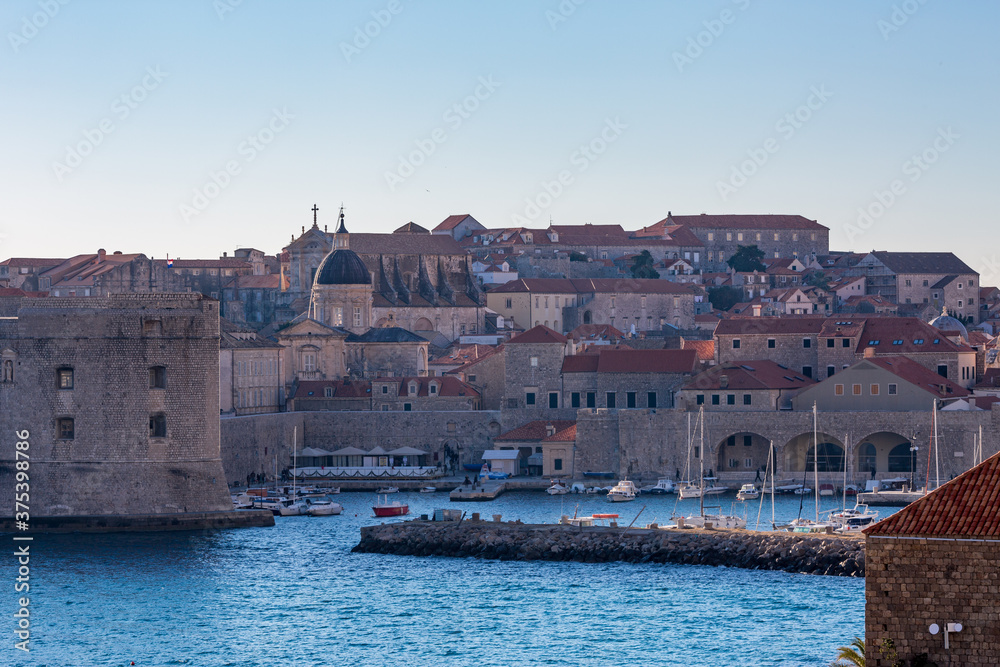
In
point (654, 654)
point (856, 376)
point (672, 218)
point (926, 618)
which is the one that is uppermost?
point (672, 218)

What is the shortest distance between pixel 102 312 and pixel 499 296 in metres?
52.4

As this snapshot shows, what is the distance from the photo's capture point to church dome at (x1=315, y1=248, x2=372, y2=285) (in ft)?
227

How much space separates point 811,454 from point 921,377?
175 inches

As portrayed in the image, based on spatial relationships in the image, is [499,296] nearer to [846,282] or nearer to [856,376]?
[846,282]

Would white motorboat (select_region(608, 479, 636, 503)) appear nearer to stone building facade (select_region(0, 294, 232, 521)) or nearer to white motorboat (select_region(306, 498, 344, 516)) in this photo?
white motorboat (select_region(306, 498, 344, 516))

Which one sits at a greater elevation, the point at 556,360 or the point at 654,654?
the point at 556,360

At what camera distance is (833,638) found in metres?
26.8

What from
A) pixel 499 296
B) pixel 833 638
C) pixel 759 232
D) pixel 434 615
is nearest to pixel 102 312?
pixel 434 615

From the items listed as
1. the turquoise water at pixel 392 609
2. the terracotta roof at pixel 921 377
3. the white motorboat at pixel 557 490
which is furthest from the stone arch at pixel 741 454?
the turquoise water at pixel 392 609

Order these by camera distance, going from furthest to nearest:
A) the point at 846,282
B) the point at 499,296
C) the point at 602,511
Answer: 1. the point at 846,282
2. the point at 499,296
3. the point at 602,511

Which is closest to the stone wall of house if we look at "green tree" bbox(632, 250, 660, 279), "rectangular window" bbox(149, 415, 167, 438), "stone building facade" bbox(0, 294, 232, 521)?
"stone building facade" bbox(0, 294, 232, 521)

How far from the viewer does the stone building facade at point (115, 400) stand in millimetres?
36781

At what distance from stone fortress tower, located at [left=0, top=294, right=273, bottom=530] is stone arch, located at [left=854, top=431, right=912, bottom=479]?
20656 millimetres

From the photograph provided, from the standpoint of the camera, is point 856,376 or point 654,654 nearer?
point 654,654
